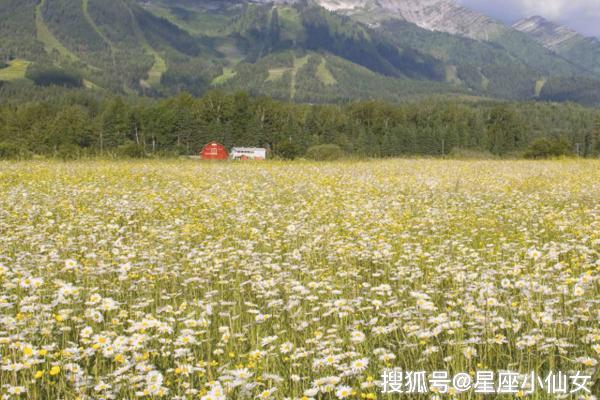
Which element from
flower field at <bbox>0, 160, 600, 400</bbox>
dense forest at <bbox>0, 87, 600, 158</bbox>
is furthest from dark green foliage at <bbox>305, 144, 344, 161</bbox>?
flower field at <bbox>0, 160, 600, 400</bbox>

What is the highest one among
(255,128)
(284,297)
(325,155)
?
(255,128)

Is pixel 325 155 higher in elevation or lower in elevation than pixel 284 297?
higher

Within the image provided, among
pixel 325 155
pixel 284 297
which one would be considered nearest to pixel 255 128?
pixel 325 155

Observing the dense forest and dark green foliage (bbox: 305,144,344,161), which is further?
the dense forest

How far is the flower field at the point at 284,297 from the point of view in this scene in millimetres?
3926

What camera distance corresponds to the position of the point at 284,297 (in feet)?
19.1

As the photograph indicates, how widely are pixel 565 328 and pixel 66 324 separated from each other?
14.8 ft

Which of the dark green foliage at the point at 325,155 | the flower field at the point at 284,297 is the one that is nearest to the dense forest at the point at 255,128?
the dark green foliage at the point at 325,155

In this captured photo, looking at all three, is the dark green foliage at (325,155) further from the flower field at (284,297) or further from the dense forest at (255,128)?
the flower field at (284,297)

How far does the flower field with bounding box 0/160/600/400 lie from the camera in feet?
12.9

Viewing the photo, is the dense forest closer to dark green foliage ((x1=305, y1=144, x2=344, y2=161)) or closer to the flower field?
dark green foliage ((x1=305, y1=144, x2=344, y2=161))

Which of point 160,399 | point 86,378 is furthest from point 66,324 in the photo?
point 160,399

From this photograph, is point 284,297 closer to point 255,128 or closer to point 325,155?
point 325,155

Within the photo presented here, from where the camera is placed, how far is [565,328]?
455cm
